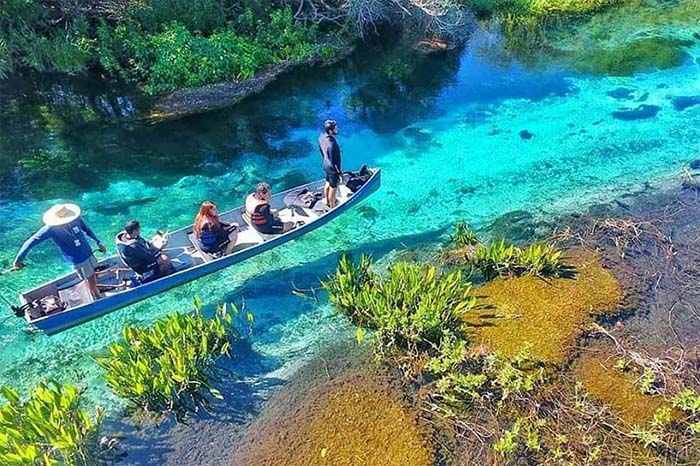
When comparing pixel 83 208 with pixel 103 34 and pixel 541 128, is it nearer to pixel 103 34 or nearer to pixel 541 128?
pixel 103 34

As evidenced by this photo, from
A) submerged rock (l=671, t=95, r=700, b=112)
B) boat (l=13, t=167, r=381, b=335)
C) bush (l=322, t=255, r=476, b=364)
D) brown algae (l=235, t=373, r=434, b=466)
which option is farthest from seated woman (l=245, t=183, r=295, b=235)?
submerged rock (l=671, t=95, r=700, b=112)

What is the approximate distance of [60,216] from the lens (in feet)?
29.4

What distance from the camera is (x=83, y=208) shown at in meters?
13.4

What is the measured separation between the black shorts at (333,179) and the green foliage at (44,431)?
6021 mm

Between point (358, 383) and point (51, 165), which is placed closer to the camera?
point (358, 383)

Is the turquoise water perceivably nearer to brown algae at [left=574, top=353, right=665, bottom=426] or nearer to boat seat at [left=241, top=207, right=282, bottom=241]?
boat seat at [left=241, top=207, right=282, bottom=241]

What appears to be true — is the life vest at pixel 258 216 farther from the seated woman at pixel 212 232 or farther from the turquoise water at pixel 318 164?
the turquoise water at pixel 318 164

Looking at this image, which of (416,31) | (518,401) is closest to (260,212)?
(518,401)

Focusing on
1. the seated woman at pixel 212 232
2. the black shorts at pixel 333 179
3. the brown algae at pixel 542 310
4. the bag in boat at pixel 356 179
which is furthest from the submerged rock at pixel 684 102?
the seated woman at pixel 212 232

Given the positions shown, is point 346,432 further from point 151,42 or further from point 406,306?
point 151,42

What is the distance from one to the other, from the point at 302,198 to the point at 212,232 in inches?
96.3

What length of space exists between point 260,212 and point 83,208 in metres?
5.14

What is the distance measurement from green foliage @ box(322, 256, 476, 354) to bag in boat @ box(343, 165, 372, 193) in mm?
2666

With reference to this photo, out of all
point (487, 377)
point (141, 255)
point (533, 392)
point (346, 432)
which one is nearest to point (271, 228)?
point (141, 255)
